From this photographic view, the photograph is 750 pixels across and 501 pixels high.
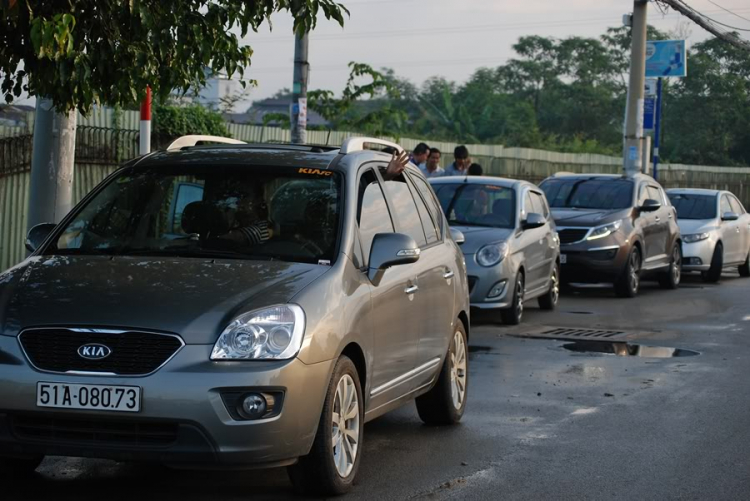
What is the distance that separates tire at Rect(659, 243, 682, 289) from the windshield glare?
1779mm

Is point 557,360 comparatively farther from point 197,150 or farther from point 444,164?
point 444,164

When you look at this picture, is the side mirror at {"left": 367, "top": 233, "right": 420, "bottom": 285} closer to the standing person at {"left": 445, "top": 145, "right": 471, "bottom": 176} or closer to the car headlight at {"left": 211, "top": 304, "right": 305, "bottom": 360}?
the car headlight at {"left": 211, "top": 304, "right": 305, "bottom": 360}

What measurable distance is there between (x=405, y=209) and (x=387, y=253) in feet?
3.67

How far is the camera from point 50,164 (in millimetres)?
10648

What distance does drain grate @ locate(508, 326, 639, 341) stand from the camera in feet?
44.4

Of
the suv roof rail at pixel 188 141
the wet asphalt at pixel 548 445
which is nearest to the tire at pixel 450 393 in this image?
the wet asphalt at pixel 548 445

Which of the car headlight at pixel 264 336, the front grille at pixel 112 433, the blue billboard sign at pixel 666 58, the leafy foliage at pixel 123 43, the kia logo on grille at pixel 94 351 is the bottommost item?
the front grille at pixel 112 433

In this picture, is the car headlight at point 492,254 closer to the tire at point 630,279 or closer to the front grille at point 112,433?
the tire at point 630,279

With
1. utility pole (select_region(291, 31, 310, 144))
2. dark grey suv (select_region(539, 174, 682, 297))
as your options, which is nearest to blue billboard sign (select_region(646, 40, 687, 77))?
dark grey suv (select_region(539, 174, 682, 297))

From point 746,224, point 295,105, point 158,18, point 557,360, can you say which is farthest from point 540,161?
point 158,18

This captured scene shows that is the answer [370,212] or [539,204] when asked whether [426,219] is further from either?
[539,204]

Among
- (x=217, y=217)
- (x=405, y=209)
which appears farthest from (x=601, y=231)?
(x=217, y=217)

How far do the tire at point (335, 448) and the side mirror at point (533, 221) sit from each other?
8880mm

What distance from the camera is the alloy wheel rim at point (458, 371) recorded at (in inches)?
328
